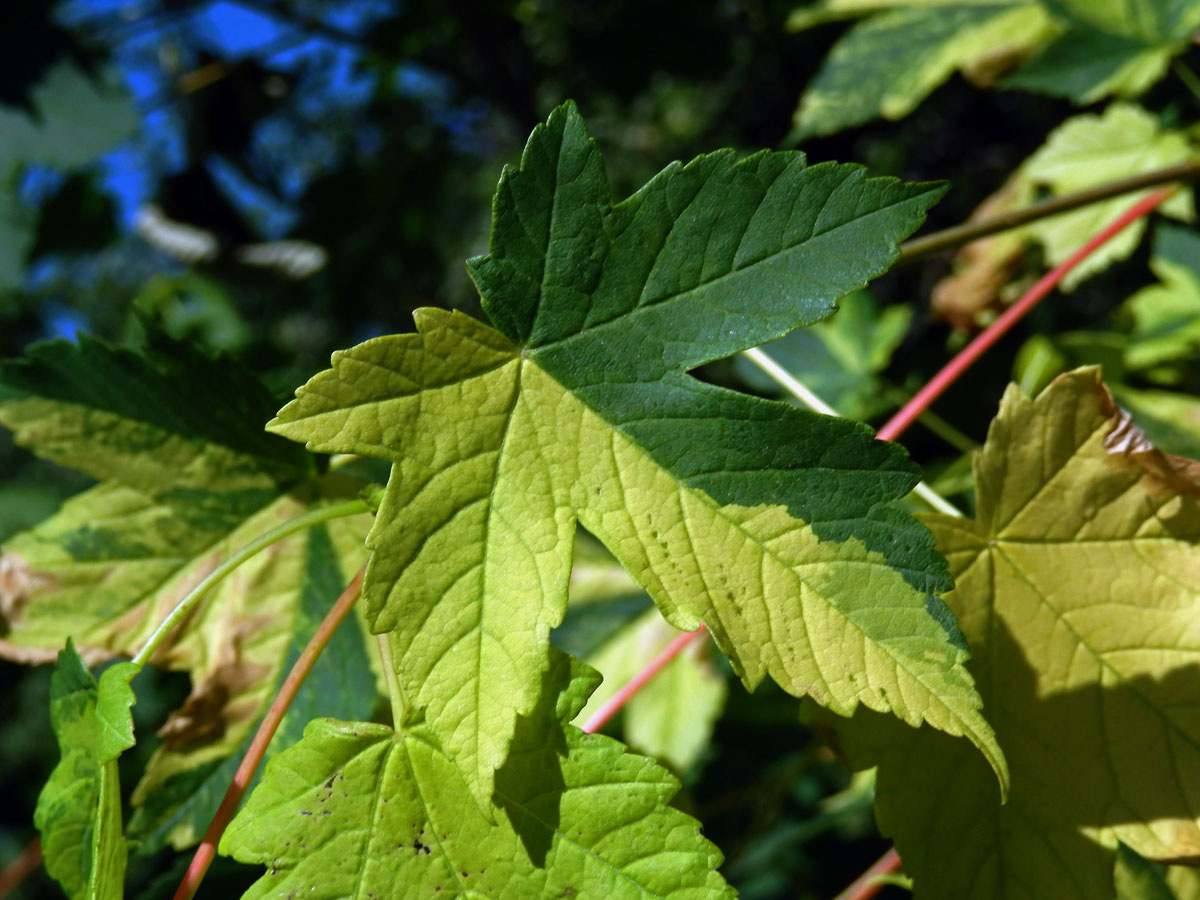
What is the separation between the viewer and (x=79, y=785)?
1.74ft

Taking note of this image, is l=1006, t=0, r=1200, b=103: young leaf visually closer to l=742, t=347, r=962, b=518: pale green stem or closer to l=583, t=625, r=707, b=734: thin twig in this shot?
l=742, t=347, r=962, b=518: pale green stem

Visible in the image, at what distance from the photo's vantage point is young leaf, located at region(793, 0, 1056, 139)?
1.15 meters

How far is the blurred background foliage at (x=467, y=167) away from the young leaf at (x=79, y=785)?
68 centimetres

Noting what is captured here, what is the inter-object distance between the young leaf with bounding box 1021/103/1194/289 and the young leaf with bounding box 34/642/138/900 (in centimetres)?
97

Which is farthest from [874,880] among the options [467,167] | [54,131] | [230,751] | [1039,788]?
[467,167]

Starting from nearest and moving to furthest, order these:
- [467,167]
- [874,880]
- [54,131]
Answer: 1. [874,880]
2. [54,131]
3. [467,167]

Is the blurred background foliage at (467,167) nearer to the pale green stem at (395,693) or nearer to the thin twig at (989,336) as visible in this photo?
the thin twig at (989,336)

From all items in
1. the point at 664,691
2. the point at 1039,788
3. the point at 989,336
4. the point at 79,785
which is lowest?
the point at 664,691

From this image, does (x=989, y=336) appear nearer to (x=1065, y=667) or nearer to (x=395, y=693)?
(x=1065, y=667)

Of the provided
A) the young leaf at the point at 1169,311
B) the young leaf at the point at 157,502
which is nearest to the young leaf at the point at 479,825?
the young leaf at the point at 157,502

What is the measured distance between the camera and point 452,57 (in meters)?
2.57

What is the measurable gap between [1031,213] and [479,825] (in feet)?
1.91

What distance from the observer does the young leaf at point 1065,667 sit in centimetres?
53

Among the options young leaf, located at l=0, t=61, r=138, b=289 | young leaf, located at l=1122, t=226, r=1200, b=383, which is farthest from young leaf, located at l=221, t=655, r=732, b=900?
young leaf, located at l=0, t=61, r=138, b=289
